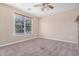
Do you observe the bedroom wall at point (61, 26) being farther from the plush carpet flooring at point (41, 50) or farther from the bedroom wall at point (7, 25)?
the bedroom wall at point (7, 25)

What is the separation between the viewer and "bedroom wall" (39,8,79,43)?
12.0 feet

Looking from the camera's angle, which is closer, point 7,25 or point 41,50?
point 41,50

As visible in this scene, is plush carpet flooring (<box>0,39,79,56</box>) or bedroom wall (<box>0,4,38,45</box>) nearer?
plush carpet flooring (<box>0,39,79,56</box>)

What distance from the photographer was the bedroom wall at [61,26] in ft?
12.0

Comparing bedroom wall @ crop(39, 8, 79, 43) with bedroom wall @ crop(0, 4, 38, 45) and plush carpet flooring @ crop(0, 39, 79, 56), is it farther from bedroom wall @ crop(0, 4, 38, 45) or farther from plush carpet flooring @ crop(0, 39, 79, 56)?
bedroom wall @ crop(0, 4, 38, 45)

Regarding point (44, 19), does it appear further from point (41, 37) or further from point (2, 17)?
point (2, 17)

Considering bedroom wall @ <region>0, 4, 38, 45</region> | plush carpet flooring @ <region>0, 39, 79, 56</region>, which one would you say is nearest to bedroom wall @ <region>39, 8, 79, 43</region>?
plush carpet flooring @ <region>0, 39, 79, 56</region>

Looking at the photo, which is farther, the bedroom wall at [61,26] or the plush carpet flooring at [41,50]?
the bedroom wall at [61,26]

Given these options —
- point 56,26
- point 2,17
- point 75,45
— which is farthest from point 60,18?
point 2,17

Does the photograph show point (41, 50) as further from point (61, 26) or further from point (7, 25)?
point (7, 25)

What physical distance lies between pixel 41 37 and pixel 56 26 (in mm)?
1322

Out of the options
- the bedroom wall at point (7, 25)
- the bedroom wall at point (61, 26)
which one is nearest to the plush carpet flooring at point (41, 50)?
the bedroom wall at point (61, 26)

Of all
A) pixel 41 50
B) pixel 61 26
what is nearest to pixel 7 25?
pixel 41 50

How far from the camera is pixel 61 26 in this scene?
13.5ft
